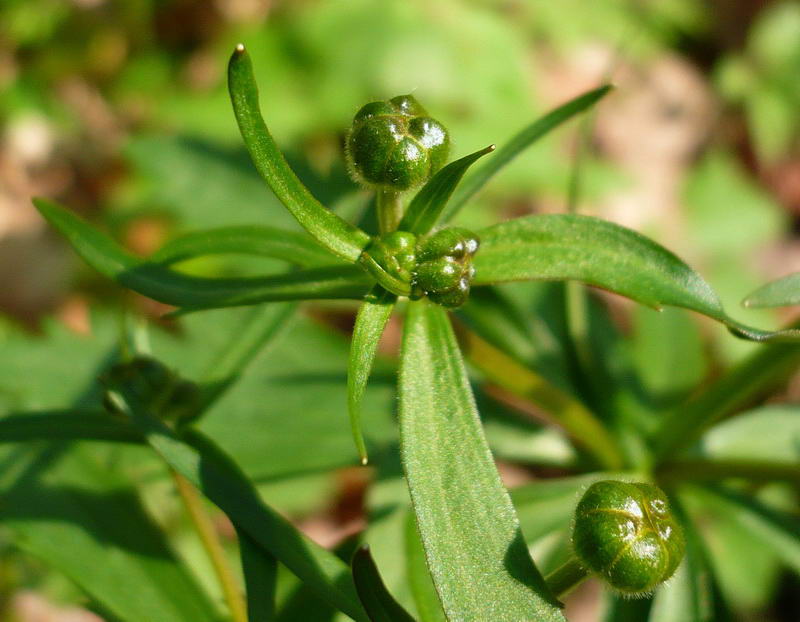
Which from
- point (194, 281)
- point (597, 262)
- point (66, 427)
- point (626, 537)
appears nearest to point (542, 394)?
point (597, 262)

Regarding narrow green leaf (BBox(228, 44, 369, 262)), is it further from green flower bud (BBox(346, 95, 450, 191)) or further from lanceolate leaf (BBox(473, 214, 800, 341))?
lanceolate leaf (BBox(473, 214, 800, 341))

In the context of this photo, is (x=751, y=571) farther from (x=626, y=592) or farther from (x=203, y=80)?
(x=203, y=80)

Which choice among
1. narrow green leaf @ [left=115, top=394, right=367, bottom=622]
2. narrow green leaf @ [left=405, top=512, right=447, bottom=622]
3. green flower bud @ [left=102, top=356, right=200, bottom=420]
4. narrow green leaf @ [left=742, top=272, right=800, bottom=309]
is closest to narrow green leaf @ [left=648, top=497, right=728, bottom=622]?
narrow green leaf @ [left=405, top=512, right=447, bottom=622]

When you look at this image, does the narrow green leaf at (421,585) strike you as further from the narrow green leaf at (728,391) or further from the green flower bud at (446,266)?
the narrow green leaf at (728,391)

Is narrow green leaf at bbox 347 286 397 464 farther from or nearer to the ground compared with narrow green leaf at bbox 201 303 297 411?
nearer to the ground

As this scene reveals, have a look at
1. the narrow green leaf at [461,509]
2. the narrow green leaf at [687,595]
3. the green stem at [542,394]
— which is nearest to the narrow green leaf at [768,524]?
the narrow green leaf at [687,595]

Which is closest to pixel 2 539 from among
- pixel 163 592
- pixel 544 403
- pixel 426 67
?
pixel 163 592
